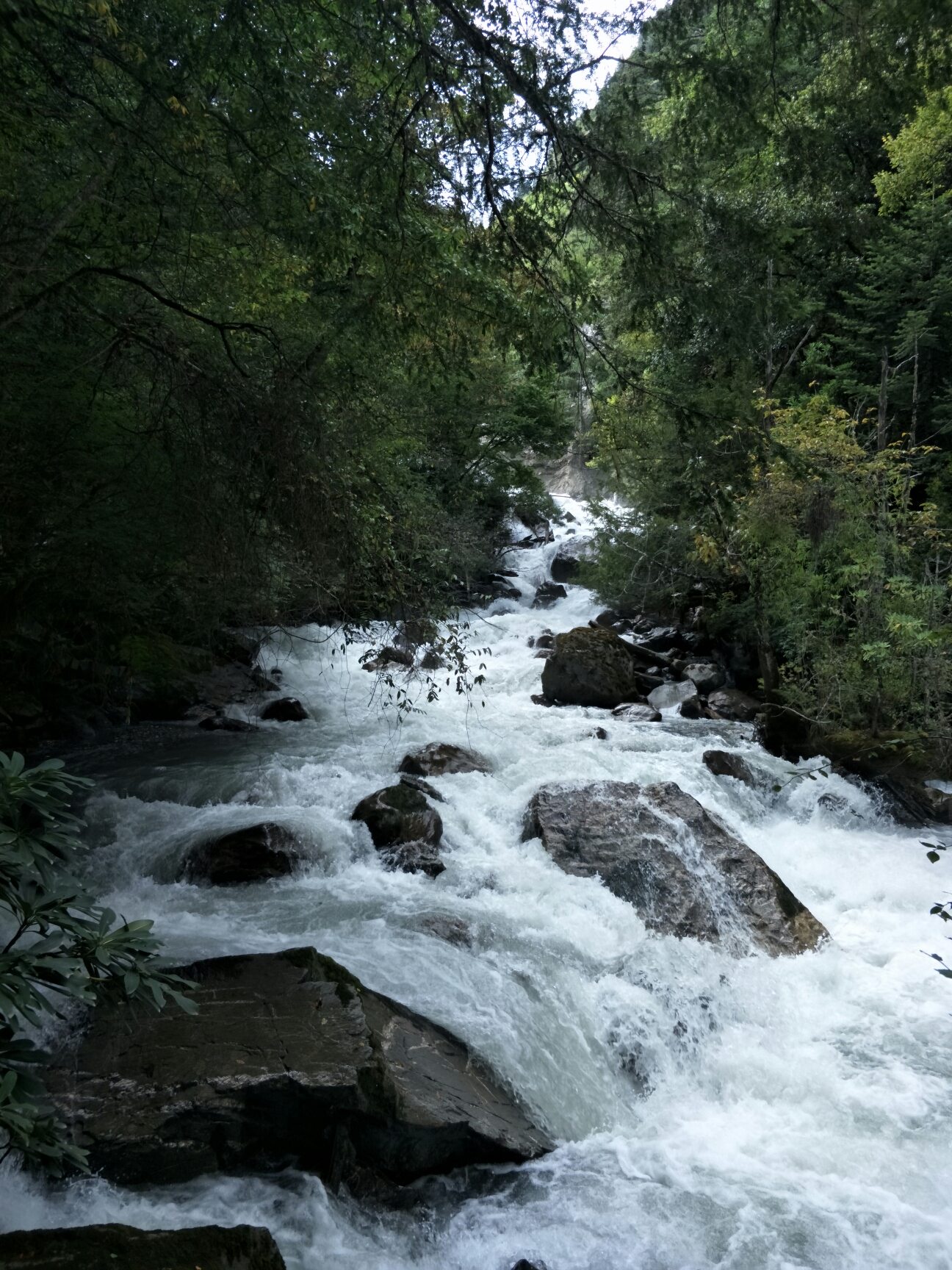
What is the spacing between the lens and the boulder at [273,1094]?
328 centimetres

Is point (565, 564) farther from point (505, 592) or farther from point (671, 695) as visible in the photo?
point (671, 695)

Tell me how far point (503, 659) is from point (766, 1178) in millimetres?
10564

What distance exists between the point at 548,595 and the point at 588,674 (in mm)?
6964

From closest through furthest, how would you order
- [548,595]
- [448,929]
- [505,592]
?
[448,929] → [548,595] → [505,592]

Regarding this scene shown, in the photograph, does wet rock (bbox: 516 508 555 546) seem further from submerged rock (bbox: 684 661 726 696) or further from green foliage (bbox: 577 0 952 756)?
submerged rock (bbox: 684 661 726 696)

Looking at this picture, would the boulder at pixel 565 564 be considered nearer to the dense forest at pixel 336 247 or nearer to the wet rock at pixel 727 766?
the wet rock at pixel 727 766

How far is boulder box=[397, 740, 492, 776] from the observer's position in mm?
8234

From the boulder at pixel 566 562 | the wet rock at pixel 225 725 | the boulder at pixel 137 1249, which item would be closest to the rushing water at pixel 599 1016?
the boulder at pixel 137 1249

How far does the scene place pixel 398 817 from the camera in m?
6.73

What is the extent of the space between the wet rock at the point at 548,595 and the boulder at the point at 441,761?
9920 millimetres

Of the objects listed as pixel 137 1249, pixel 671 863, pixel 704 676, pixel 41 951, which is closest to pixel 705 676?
pixel 704 676

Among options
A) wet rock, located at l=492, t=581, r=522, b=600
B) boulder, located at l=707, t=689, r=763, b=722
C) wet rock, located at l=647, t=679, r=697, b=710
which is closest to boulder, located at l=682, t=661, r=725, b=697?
wet rock, located at l=647, t=679, r=697, b=710

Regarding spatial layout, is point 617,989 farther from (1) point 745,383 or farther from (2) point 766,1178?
(1) point 745,383

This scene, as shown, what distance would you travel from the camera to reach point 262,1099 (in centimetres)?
344
